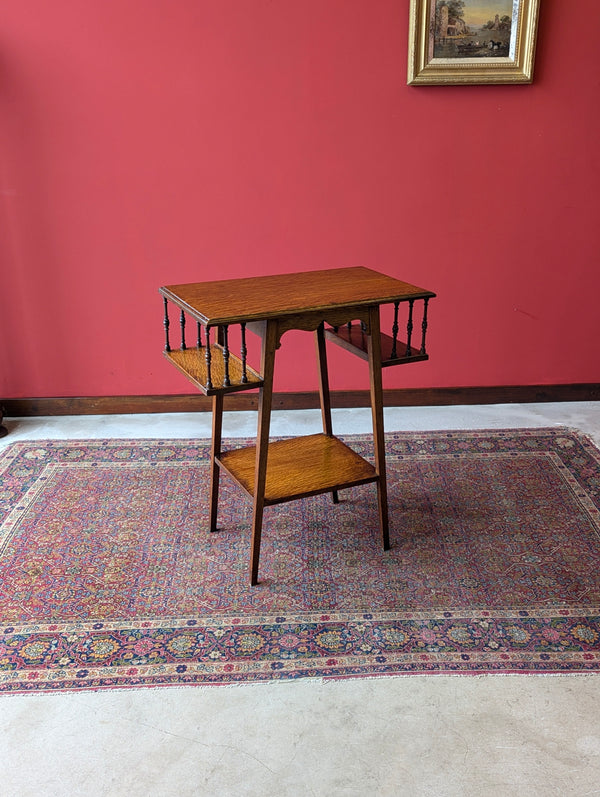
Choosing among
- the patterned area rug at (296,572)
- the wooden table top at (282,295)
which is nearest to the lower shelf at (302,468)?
the patterned area rug at (296,572)

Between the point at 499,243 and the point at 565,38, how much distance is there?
3.64 feet

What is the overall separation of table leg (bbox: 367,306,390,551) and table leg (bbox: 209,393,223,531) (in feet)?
2.05

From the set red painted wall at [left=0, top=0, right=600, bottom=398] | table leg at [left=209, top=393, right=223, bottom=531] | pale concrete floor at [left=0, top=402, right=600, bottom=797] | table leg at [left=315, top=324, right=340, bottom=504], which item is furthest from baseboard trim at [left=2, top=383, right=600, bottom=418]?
pale concrete floor at [left=0, top=402, right=600, bottom=797]

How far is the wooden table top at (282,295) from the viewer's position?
246cm

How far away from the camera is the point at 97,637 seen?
8.40 ft

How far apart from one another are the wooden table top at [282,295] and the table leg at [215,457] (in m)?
0.47

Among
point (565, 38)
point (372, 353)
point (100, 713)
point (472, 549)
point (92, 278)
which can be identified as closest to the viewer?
point (100, 713)

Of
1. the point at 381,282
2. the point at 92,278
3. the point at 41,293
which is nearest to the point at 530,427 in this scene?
the point at 381,282

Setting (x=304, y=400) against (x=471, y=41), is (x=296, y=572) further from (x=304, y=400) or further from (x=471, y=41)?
(x=471, y=41)

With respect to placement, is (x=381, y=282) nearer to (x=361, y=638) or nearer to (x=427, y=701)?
(x=361, y=638)

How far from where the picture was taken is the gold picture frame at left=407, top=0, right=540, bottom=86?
12.7ft

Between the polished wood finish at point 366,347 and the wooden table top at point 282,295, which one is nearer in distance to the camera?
the wooden table top at point 282,295

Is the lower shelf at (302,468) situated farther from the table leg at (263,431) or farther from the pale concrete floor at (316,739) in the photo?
the pale concrete floor at (316,739)

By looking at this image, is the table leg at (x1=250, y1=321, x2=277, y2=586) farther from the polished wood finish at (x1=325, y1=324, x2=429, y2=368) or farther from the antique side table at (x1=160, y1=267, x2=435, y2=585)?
the polished wood finish at (x1=325, y1=324, x2=429, y2=368)
